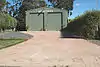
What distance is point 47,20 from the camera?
168 feet

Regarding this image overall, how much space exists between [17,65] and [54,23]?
4160 centimetres

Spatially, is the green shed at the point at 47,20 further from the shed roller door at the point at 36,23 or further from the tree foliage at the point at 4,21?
the tree foliage at the point at 4,21

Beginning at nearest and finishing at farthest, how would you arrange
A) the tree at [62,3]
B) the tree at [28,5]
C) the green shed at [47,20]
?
1. the green shed at [47,20]
2. the tree at [28,5]
3. the tree at [62,3]

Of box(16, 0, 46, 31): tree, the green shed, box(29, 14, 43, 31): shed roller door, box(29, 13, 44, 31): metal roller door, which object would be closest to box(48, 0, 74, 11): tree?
box(16, 0, 46, 31): tree

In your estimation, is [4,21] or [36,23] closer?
[4,21]

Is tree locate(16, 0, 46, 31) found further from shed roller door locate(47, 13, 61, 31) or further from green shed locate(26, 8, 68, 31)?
shed roller door locate(47, 13, 61, 31)

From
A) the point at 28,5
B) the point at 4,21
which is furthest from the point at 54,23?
the point at 28,5

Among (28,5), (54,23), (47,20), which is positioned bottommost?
(54,23)

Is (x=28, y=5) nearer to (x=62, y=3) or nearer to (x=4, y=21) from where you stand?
(x=62, y=3)

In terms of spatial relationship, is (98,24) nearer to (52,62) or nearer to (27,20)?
(52,62)

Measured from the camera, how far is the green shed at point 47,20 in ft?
167

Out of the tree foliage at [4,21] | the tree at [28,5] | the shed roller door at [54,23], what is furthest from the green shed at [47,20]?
the tree at [28,5]

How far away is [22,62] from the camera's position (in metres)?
10.0

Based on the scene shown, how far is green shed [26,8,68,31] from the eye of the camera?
50750 millimetres
